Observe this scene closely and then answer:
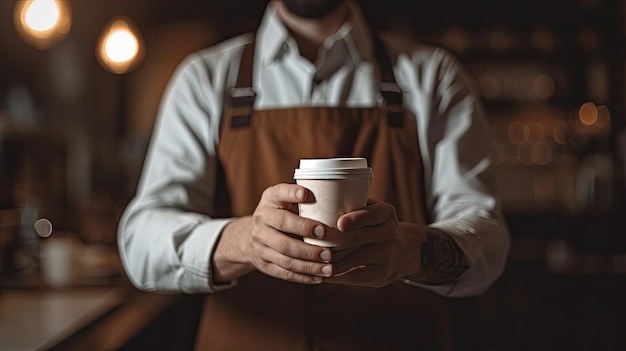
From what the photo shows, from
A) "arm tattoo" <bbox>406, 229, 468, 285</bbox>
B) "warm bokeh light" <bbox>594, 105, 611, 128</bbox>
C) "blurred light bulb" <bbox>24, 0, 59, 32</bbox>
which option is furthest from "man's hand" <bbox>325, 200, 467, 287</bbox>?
"warm bokeh light" <bbox>594, 105, 611, 128</bbox>


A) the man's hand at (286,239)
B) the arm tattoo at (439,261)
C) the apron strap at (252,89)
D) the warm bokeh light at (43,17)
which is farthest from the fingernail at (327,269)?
the warm bokeh light at (43,17)

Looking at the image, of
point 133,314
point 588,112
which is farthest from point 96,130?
point 133,314

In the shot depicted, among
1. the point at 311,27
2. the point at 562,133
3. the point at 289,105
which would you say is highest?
the point at 311,27

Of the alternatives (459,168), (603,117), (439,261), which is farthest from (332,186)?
(603,117)

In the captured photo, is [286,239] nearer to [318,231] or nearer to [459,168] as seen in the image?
[318,231]

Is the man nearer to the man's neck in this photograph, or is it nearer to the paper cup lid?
the man's neck

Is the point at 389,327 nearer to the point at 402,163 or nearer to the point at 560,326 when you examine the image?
the point at 402,163

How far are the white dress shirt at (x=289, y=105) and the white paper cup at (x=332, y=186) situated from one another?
0.76 feet

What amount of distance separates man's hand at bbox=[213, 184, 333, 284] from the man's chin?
35 cm

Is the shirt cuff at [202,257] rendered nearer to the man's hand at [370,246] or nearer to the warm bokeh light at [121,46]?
the man's hand at [370,246]

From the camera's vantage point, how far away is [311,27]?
44.8 inches

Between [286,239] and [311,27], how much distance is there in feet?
1.48

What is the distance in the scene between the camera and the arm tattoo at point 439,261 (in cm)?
93

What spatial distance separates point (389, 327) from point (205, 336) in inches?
10.2
